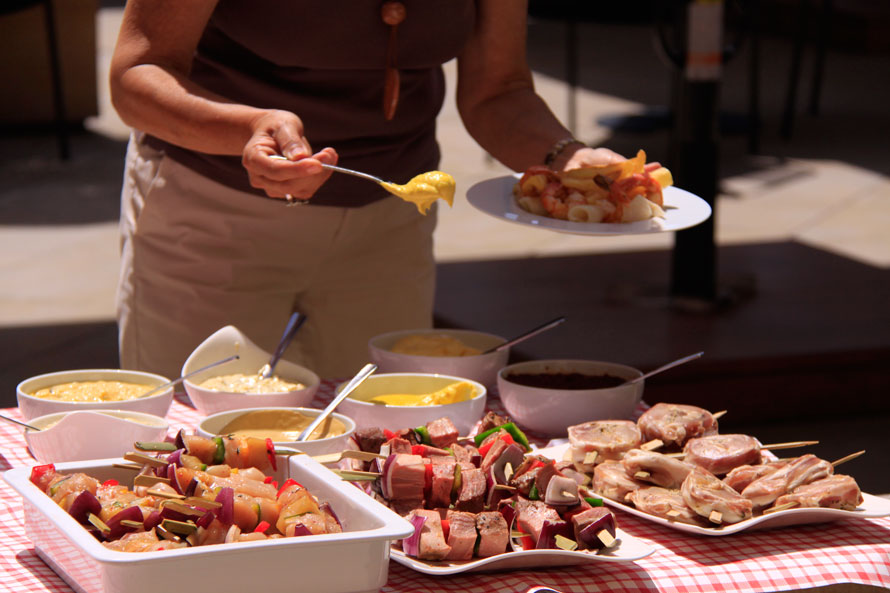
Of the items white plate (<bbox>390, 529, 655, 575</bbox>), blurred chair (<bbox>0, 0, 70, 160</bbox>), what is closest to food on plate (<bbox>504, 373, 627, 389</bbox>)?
white plate (<bbox>390, 529, 655, 575</bbox>)

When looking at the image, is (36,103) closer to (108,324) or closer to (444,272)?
(108,324)

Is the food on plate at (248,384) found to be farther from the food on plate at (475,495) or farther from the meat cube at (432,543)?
the meat cube at (432,543)

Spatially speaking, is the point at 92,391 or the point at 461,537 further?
the point at 92,391

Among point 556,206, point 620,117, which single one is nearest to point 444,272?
point 556,206

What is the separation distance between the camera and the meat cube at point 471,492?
1.30 meters

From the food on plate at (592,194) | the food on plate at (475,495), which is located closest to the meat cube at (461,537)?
the food on plate at (475,495)

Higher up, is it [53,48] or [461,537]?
[461,537]

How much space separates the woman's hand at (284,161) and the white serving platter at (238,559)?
0.50m

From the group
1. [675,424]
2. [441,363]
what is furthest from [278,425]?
[675,424]

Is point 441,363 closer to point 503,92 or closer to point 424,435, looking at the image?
point 424,435

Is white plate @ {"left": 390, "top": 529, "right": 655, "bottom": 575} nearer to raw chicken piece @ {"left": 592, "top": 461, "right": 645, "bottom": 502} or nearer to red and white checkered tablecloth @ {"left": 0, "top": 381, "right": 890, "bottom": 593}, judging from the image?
red and white checkered tablecloth @ {"left": 0, "top": 381, "right": 890, "bottom": 593}

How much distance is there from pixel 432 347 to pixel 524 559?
675 mm

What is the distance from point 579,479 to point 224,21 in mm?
1001

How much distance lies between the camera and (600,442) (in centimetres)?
149
